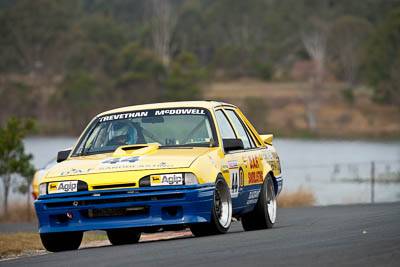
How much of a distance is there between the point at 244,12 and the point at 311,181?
7005cm

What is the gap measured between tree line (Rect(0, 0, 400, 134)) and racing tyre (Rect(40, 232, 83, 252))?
2336 inches

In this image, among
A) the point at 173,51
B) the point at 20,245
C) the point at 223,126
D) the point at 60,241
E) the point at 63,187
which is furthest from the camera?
the point at 173,51

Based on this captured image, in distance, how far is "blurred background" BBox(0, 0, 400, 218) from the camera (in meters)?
73.5

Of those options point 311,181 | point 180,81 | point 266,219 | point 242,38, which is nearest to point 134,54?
point 180,81

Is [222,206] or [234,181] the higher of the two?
[234,181]

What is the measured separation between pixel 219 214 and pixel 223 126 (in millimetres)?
1422

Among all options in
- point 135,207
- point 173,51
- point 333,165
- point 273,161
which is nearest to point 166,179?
point 135,207

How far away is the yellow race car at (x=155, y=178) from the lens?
843 cm

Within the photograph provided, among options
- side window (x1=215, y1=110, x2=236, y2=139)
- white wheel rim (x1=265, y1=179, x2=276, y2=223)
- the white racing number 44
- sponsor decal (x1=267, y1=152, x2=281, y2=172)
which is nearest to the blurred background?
sponsor decal (x1=267, y1=152, x2=281, y2=172)

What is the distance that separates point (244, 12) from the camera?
103 metres

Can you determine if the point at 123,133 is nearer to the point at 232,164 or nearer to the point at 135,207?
the point at 232,164

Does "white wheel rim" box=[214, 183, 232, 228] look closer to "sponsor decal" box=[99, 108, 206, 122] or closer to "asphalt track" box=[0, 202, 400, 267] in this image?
"asphalt track" box=[0, 202, 400, 267]

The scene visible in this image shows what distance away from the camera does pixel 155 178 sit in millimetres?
8430

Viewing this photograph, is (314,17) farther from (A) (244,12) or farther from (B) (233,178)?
(B) (233,178)
